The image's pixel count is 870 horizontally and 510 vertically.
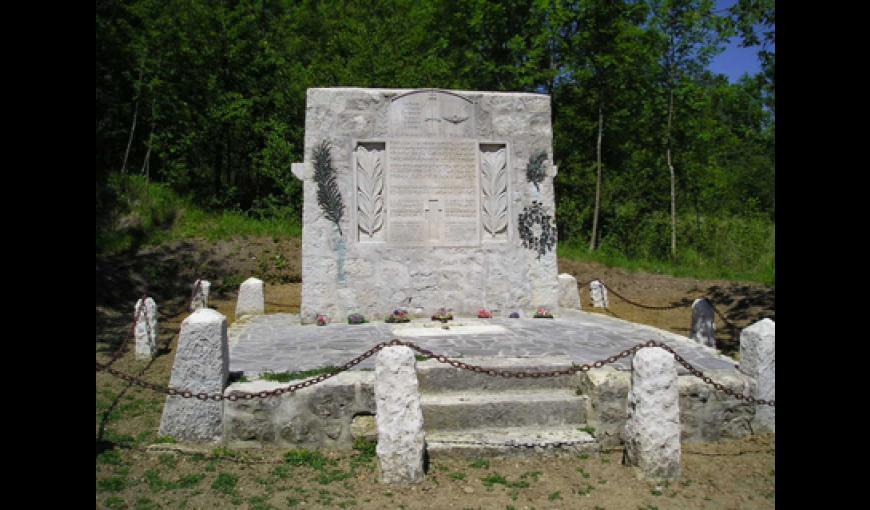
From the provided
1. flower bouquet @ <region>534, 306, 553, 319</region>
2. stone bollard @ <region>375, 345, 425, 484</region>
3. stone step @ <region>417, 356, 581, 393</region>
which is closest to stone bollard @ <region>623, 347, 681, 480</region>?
stone step @ <region>417, 356, 581, 393</region>

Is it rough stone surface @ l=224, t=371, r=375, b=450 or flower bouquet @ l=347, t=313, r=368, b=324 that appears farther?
flower bouquet @ l=347, t=313, r=368, b=324

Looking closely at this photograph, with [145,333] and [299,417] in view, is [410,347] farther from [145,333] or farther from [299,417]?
[145,333]


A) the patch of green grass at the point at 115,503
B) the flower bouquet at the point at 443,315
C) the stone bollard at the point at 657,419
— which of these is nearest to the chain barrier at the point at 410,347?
the stone bollard at the point at 657,419

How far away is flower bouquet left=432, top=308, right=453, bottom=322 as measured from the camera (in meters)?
8.41

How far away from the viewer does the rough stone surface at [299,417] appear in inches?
194

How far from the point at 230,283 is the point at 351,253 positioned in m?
6.45

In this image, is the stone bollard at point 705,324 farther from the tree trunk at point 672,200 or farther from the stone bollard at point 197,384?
the tree trunk at point 672,200

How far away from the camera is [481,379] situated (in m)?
5.44

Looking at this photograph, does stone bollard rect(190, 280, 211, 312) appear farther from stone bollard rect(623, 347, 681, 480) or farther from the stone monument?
stone bollard rect(623, 347, 681, 480)

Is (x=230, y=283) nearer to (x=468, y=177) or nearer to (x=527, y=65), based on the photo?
(x=468, y=177)

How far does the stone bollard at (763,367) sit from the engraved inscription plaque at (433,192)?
163 inches

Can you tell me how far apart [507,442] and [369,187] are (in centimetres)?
468

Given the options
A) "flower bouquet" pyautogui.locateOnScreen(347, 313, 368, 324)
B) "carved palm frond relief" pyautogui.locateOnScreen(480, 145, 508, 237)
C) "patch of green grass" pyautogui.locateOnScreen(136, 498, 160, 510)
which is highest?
"carved palm frond relief" pyautogui.locateOnScreen(480, 145, 508, 237)

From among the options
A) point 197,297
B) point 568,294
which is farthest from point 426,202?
point 197,297
